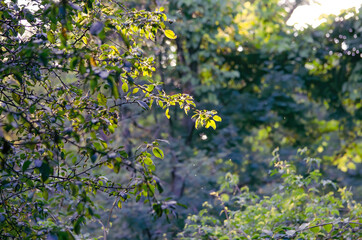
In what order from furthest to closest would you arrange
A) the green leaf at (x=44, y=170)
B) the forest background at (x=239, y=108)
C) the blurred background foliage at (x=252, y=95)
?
the blurred background foliage at (x=252, y=95)
the forest background at (x=239, y=108)
the green leaf at (x=44, y=170)

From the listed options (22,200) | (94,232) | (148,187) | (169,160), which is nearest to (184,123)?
(169,160)

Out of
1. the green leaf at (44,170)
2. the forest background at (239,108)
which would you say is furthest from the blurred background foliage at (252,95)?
the green leaf at (44,170)

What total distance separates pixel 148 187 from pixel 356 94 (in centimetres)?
573

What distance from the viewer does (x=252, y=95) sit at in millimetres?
6645

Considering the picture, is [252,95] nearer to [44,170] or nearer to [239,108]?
[239,108]

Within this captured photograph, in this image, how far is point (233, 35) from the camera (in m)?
6.75

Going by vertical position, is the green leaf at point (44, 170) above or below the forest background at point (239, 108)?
above

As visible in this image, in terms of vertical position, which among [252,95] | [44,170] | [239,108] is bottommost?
[239,108]

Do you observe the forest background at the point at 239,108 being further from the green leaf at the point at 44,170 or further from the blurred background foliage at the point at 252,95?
the green leaf at the point at 44,170

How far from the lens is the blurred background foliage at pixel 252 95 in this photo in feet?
19.4

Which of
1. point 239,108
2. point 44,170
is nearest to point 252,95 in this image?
point 239,108

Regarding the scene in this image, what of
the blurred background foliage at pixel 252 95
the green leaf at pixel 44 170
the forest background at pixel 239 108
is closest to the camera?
the green leaf at pixel 44 170

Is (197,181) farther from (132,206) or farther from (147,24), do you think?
(147,24)

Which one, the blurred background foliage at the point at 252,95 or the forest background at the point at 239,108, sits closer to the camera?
the forest background at the point at 239,108
